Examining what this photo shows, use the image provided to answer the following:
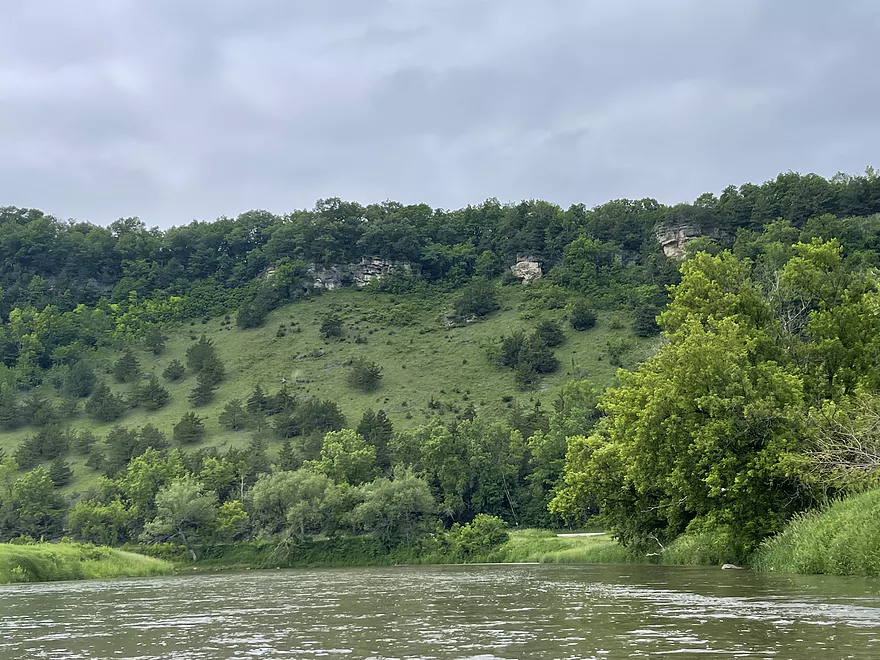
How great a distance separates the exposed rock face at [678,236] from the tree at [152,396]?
108m

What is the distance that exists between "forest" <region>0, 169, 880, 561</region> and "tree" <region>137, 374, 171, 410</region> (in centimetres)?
37

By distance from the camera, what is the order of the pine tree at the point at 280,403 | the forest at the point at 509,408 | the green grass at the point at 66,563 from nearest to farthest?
the forest at the point at 509,408 < the green grass at the point at 66,563 < the pine tree at the point at 280,403

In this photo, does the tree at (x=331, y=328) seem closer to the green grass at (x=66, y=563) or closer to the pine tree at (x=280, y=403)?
the pine tree at (x=280, y=403)

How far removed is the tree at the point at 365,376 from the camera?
14712 cm

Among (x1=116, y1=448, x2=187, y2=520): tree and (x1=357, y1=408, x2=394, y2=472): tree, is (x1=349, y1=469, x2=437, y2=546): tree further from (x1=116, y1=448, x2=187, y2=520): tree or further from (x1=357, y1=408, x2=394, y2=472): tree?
(x1=116, y1=448, x2=187, y2=520): tree

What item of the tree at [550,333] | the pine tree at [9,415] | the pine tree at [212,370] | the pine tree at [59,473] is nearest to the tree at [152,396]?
the pine tree at [212,370]

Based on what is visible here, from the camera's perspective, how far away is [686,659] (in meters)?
12.8

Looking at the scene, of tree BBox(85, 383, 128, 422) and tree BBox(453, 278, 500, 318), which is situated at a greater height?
tree BBox(453, 278, 500, 318)

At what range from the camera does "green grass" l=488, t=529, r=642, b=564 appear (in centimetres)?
5527

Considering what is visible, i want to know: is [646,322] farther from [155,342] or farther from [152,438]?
[155,342]

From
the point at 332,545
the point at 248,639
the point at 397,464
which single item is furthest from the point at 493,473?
the point at 248,639

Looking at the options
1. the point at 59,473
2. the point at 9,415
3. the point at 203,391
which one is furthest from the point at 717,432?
the point at 9,415

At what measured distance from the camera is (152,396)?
151250 millimetres

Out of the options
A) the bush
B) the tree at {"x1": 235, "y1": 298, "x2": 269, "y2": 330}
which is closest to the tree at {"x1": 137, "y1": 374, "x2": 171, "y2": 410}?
the tree at {"x1": 235, "y1": 298, "x2": 269, "y2": 330}
